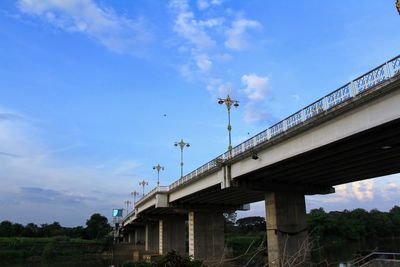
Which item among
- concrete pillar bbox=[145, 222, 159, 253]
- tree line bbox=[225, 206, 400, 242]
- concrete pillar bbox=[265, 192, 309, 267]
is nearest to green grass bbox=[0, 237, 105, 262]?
concrete pillar bbox=[145, 222, 159, 253]

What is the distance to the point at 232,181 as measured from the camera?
36.0m

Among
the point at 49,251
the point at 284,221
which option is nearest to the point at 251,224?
the point at 49,251

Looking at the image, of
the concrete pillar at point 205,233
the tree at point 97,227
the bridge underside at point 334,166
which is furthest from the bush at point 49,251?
the bridge underside at point 334,166

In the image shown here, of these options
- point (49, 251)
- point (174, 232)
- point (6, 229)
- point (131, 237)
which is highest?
point (6, 229)

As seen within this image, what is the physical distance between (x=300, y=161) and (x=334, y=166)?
329cm

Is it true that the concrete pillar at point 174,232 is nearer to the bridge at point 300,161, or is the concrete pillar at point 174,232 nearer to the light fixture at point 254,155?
the bridge at point 300,161

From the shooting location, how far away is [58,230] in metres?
142

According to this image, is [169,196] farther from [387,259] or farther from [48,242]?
[48,242]

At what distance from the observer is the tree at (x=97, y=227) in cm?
14412

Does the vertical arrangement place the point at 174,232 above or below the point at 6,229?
below

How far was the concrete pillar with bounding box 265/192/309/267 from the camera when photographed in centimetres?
3453

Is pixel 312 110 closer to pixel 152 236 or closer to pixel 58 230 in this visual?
pixel 152 236

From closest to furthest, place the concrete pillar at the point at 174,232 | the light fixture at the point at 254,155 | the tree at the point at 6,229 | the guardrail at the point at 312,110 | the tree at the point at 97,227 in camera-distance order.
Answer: the guardrail at the point at 312,110, the light fixture at the point at 254,155, the concrete pillar at the point at 174,232, the tree at the point at 6,229, the tree at the point at 97,227

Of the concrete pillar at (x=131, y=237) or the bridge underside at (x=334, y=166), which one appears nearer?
the bridge underside at (x=334, y=166)
